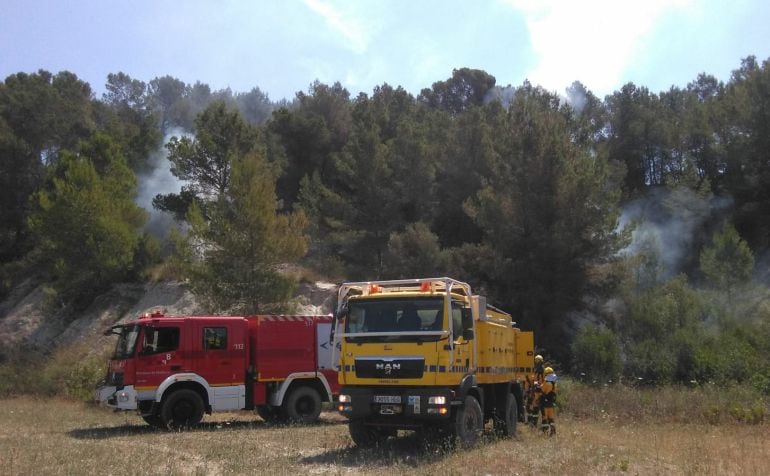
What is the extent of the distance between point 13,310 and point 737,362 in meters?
37.6

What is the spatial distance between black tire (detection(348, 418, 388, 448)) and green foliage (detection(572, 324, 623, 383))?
1481 centimetres

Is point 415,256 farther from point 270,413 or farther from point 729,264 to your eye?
point 729,264

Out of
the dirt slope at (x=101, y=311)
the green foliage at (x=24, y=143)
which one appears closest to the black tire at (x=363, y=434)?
the dirt slope at (x=101, y=311)

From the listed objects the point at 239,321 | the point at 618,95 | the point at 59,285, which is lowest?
the point at 239,321

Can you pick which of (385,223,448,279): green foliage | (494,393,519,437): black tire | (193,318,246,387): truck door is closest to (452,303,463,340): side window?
(494,393,519,437): black tire

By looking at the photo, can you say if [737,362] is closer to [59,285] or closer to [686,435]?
[686,435]

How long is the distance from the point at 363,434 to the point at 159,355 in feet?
20.1

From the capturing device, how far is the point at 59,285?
34.7 metres

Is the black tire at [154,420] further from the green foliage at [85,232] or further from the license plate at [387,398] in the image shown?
the green foliage at [85,232]

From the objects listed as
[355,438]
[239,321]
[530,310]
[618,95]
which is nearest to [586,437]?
[355,438]

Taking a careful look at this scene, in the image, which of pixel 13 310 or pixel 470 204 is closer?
pixel 470 204

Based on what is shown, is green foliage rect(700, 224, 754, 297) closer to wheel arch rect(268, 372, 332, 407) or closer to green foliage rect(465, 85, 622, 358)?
green foliage rect(465, 85, 622, 358)

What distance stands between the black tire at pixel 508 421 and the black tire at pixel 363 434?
261cm

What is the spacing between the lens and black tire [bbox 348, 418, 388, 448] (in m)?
12.3
